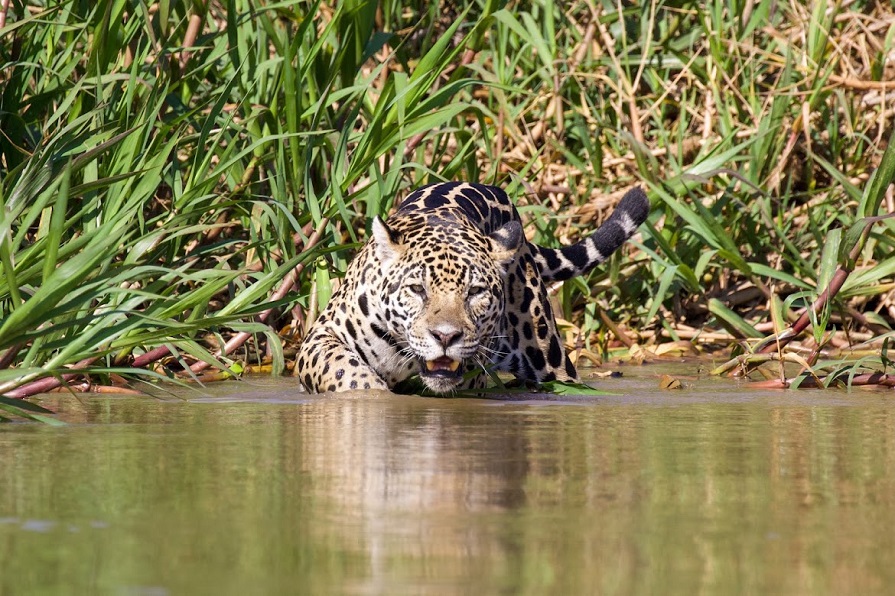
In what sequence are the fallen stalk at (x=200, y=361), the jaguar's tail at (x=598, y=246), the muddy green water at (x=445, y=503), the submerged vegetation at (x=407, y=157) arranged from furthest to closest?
1. the jaguar's tail at (x=598, y=246)
2. the submerged vegetation at (x=407, y=157)
3. the fallen stalk at (x=200, y=361)
4. the muddy green water at (x=445, y=503)

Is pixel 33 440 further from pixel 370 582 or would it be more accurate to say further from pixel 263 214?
pixel 263 214

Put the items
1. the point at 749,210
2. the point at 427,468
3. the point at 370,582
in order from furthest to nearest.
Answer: the point at 749,210 < the point at 427,468 < the point at 370,582

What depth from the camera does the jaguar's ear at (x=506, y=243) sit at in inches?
241

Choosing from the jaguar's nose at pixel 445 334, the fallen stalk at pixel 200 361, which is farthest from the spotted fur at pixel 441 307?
the fallen stalk at pixel 200 361

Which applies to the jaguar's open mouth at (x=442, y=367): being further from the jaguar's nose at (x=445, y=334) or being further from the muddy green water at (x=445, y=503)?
the muddy green water at (x=445, y=503)

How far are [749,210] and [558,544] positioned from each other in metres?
5.44

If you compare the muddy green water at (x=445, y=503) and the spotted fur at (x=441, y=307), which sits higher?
the spotted fur at (x=441, y=307)

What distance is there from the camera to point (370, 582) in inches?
85.6

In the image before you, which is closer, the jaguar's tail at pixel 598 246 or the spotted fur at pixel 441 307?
the spotted fur at pixel 441 307

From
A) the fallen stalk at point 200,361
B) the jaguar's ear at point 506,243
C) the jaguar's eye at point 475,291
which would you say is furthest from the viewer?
the jaguar's ear at point 506,243

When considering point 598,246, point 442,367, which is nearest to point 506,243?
point 598,246

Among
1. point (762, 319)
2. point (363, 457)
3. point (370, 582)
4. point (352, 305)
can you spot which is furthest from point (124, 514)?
point (762, 319)

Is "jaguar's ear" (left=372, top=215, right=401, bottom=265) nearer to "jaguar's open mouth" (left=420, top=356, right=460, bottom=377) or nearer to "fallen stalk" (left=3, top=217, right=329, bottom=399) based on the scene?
"fallen stalk" (left=3, top=217, right=329, bottom=399)

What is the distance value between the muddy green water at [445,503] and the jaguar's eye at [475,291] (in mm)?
1116
